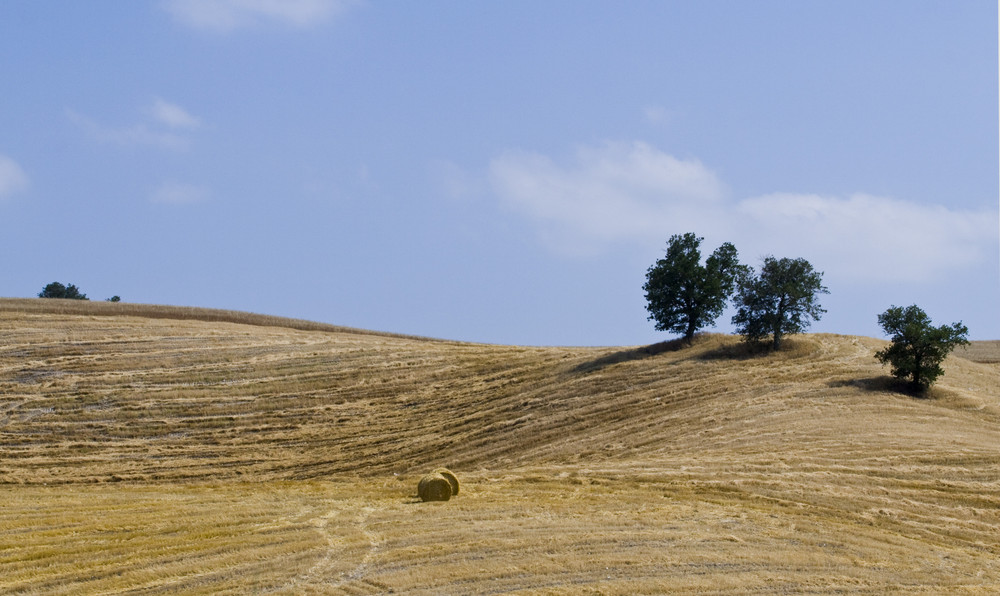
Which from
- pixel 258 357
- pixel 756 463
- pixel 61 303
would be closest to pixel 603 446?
pixel 756 463

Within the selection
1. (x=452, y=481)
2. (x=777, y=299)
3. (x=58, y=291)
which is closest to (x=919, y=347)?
(x=777, y=299)

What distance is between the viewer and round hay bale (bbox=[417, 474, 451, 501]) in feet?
103

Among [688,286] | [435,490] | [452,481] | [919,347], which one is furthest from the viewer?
[688,286]

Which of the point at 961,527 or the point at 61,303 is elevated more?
the point at 61,303

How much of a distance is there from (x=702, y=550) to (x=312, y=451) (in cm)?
2820

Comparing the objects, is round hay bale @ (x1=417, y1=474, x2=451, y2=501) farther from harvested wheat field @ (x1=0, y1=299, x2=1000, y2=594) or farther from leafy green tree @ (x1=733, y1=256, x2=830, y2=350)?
leafy green tree @ (x1=733, y1=256, x2=830, y2=350)

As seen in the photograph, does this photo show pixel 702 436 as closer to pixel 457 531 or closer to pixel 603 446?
pixel 603 446

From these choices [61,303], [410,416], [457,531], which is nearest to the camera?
[457,531]

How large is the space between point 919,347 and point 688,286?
15860 millimetres

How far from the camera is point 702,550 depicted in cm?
2466

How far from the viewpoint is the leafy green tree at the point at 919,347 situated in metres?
46.7

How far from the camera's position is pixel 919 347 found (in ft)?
154

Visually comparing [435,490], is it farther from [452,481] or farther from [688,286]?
[688,286]

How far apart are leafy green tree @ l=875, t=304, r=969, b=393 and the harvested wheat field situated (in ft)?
3.48
